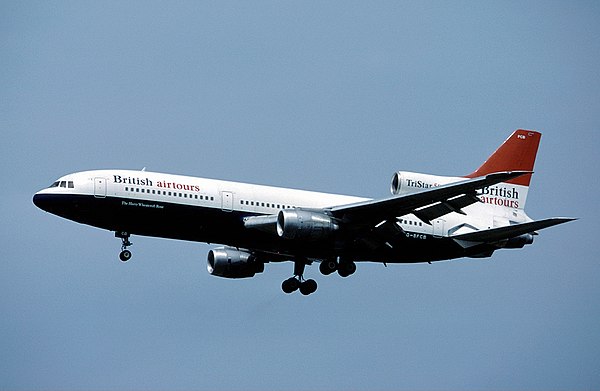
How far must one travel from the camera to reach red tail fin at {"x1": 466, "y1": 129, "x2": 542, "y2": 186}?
2383 inches

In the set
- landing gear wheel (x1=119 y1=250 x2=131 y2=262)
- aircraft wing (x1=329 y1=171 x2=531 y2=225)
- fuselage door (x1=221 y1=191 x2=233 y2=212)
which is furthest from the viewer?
landing gear wheel (x1=119 y1=250 x2=131 y2=262)

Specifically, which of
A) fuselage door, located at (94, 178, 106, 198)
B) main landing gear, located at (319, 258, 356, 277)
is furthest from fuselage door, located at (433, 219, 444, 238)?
fuselage door, located at (94, 178, 106, 198)

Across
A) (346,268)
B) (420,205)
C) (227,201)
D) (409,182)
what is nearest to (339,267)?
(346,268)

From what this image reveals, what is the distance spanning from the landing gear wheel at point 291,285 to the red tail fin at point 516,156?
1115 cm

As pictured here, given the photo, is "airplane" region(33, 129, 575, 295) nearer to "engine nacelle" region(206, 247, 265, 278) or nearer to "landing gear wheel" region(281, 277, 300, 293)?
"landing gear wheel" region(281, 277, 300, 293)

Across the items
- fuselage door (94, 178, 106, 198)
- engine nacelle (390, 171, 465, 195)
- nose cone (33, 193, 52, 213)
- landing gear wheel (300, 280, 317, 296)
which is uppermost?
engine nacelle (390, 171, 465, 195)

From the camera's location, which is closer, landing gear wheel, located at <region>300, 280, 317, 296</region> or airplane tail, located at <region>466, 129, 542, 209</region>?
landing gear wheel, located at <region>300, 280, 317, 296</region>

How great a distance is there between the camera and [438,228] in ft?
188

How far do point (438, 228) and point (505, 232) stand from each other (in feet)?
11.8

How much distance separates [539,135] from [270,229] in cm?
1795

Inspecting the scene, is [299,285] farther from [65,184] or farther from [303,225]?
[65,184]

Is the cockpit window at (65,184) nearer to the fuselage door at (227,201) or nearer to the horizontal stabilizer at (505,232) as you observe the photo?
the fuselage door at (227,201)

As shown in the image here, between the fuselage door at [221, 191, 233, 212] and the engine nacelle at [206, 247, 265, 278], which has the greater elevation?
the fuselage door at [221, 191, 233, 212]

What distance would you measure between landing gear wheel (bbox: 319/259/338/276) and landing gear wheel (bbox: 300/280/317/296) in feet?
9.92
